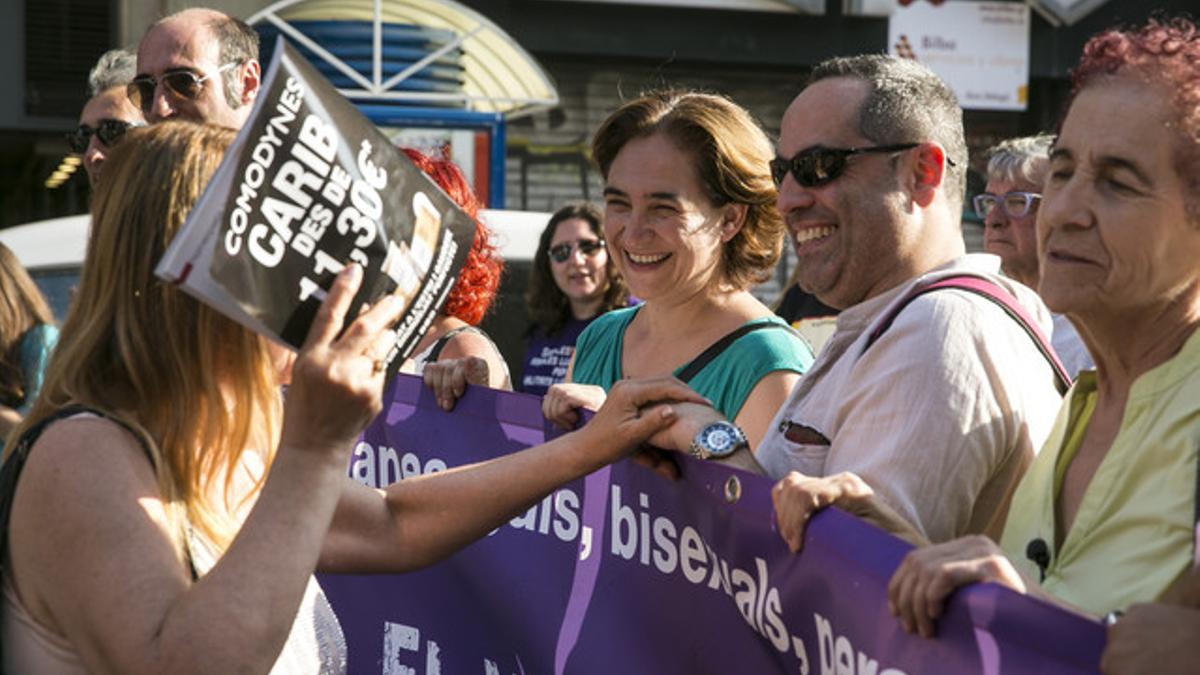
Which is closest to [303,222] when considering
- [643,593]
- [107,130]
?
[643,593]

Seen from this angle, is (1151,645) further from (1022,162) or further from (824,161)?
(1022,162)

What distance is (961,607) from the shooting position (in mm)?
2043

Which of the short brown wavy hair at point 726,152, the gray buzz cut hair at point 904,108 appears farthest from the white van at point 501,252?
the gray buzz cut hair at point 904,108

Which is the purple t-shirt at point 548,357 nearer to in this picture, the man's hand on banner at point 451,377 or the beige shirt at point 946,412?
the man's hand on banner at point 451,377

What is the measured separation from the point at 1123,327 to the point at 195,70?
10.5 feet

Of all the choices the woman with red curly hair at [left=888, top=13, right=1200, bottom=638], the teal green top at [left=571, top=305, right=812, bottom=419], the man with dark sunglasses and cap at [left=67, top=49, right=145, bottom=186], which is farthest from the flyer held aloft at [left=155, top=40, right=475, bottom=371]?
the man with dark sunglasses and cap at [left=67, top=49, right=145, bottom=186]

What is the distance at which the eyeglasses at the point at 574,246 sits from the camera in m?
8.05

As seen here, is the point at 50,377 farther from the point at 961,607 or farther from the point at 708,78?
the point at 708,78

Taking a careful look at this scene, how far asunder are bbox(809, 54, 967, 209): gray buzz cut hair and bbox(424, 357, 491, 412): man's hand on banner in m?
1.20

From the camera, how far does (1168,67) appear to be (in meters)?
2.39

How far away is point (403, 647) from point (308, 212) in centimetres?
196

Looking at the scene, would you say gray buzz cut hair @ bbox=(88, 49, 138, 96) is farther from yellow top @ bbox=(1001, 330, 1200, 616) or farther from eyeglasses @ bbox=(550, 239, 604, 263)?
yellow top @ bbox=(1001, 330, 1200, 616)

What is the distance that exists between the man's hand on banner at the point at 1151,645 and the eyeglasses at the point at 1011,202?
3.68 m

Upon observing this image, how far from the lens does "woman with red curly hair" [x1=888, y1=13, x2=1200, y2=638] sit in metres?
2.22
